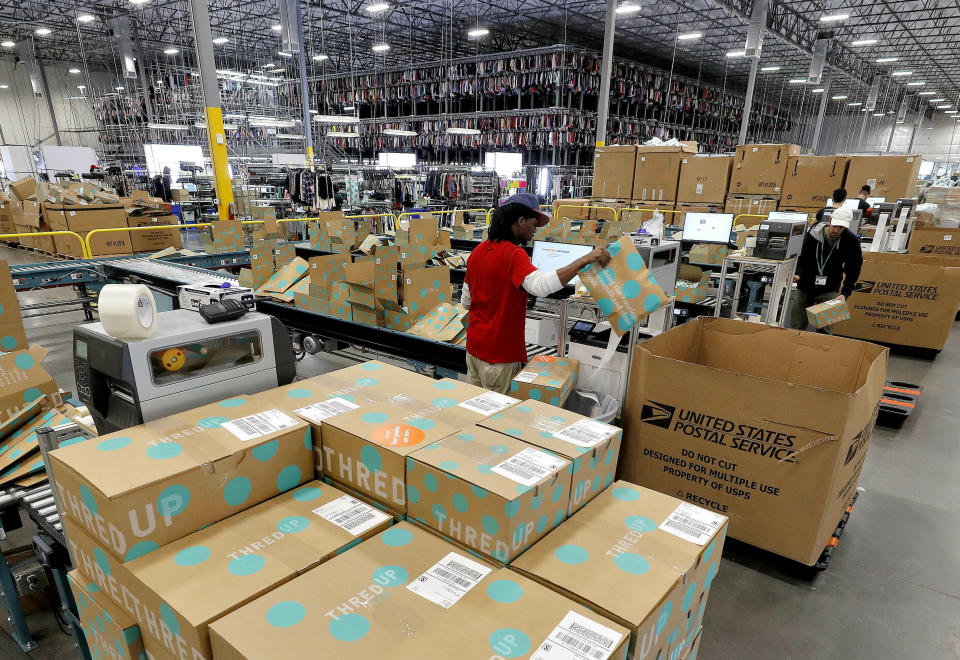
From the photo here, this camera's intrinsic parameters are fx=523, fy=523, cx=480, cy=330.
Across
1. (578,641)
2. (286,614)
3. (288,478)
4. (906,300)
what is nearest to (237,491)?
(288,478)

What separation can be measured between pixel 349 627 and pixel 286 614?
0.13m

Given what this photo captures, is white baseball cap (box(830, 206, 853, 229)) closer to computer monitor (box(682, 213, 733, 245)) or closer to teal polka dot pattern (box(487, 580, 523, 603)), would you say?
computer monitor (box(682, 213, 733, 245))

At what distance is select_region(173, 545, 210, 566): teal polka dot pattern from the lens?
1.12 m

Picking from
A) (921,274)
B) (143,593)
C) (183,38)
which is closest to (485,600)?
(143,593)

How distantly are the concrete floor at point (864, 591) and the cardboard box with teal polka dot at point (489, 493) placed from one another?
1.34 m

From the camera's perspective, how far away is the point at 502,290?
238 centimetres

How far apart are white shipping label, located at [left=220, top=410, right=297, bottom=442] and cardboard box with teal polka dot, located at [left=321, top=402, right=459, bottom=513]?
115 mm

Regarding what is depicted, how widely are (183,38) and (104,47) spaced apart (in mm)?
3181

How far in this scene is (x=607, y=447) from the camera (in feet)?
4.66

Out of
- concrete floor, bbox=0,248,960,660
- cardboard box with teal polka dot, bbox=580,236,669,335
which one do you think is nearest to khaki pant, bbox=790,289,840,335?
concrete floor, bbox=0,248,960,660

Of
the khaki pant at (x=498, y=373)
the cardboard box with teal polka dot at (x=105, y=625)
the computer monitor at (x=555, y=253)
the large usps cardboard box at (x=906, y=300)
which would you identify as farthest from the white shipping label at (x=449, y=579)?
the large usps cardboard box at (x=906, y=300)

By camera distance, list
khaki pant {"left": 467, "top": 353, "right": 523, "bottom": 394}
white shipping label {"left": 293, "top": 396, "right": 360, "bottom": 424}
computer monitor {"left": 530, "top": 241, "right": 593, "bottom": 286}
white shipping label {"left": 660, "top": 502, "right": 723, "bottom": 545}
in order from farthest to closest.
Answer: computer monitor {"left": 530, "top": 241, "right": 593, "bottom": 286} → khaki pant {"left": 467, "top": 353, "right": 523, "bottom": 394} → white shipping label {"left": 293, "top": 396, "right": 360, "bottom": 424} → white shipping label {"left": 660, "top": 502, "right": 723, "bottom": 545}

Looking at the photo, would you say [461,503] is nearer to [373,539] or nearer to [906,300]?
[373,539]

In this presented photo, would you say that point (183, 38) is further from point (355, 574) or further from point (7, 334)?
point (355, 574)
